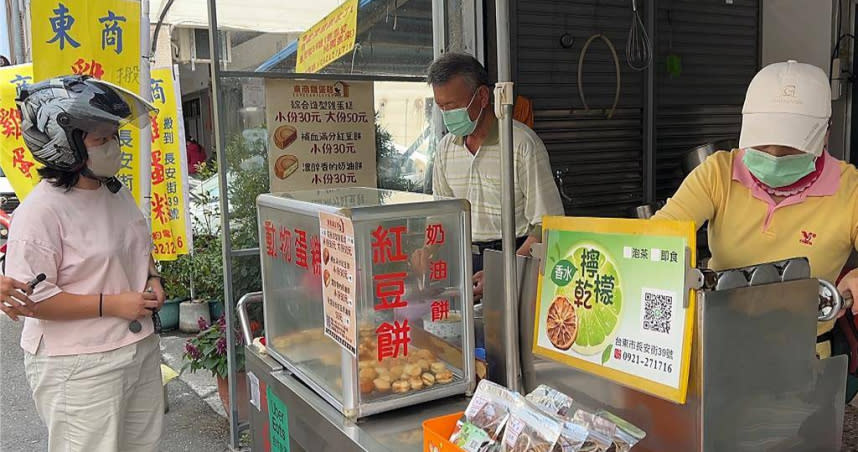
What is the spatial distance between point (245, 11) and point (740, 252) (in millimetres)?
2789

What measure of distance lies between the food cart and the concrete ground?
83.6 inches

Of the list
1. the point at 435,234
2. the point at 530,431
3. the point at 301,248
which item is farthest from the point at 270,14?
the point at 530,431

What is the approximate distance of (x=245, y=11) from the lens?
3475mm

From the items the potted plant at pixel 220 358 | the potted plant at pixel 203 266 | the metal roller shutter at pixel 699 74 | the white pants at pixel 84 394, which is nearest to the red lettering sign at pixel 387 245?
the white pants at pixel 84 394

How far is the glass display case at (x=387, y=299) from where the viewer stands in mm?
1467

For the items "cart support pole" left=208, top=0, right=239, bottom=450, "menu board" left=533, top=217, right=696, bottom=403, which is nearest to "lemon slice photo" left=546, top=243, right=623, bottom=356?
"menu board" left=533, top=217, right=696, bottom=403

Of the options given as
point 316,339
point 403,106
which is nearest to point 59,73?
point 403,106

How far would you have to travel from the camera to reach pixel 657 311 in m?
1.19

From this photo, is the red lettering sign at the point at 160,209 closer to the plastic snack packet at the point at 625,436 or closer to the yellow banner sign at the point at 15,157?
the yellow banner sign at the point at 15,157

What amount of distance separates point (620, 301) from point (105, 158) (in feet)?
5.71

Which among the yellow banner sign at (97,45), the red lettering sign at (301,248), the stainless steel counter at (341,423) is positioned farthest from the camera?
the yellow banner sign at (97,45)

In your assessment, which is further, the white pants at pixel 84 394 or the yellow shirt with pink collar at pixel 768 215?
the white pants at pixel 84 394

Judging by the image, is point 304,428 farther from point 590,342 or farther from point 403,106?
point 403,106

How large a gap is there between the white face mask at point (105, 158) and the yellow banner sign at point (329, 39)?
3.24ft
